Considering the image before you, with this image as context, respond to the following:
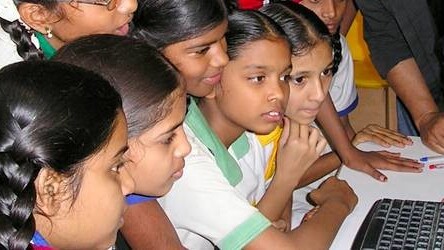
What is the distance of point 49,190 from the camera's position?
79 centimetres

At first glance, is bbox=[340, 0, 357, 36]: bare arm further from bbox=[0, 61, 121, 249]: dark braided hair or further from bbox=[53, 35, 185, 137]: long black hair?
bbox=[0, 61, 121, 249]: dark braided hair

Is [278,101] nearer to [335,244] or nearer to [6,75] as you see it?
[335,244]

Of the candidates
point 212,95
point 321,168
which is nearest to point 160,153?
point 212,95

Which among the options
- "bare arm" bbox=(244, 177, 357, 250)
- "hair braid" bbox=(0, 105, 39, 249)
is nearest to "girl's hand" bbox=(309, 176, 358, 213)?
"bare arm" bbox=(244, 177, 357, 250)

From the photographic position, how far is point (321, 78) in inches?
59.0

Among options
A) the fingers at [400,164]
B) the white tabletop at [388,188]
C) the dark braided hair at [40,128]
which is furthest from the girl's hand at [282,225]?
the dark braided hair at [40,128]

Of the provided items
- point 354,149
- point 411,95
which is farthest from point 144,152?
point 411,95

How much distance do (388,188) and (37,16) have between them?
2.30 feet

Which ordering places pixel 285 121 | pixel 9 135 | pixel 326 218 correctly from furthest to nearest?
pixel 285 121, pixel 326 218, pixel 9 135

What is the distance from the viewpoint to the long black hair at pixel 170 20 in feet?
4.11

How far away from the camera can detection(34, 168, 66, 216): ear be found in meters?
0.77

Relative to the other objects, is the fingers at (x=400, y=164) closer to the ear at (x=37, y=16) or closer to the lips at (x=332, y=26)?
the lips at (x=332, y=26)

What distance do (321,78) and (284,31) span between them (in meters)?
0.13

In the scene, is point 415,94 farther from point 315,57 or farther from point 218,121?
point 218,121
